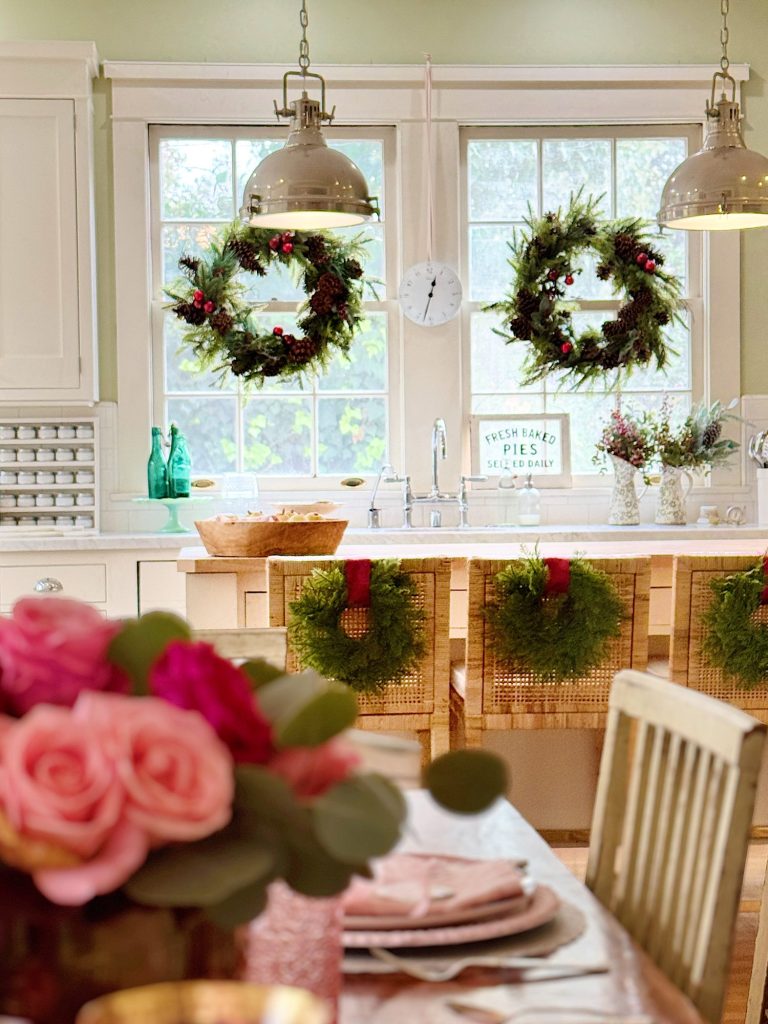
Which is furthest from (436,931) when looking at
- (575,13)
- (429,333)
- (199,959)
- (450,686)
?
(575,13)

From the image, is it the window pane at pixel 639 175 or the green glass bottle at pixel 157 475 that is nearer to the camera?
the green glass bottle at pixel 157 475

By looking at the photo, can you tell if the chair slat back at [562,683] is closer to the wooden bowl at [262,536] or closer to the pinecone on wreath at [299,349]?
the wooden bowl at [262,536]

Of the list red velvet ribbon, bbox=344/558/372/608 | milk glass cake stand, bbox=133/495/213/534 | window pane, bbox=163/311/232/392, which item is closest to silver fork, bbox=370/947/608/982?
red velvet ribbon, bbox=344/558/372/608

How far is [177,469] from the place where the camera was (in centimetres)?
536

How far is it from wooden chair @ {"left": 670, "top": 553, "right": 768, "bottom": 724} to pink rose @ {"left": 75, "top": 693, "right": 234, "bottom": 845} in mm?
2448

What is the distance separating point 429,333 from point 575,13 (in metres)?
1.51

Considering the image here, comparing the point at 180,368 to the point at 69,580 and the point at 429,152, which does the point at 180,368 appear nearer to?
the point at 69,580

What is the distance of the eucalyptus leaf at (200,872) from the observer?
0.73m

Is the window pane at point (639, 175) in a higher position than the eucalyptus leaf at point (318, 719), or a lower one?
higher

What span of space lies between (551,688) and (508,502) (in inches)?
99.7

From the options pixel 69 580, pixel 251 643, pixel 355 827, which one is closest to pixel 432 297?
pixel 69 580

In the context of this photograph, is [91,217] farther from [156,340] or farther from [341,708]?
[341,708]

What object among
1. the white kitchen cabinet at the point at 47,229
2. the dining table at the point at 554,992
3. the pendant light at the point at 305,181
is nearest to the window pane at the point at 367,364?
the white kitchen cabinet at the point at 47,229

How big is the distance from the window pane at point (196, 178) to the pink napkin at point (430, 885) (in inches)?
177
